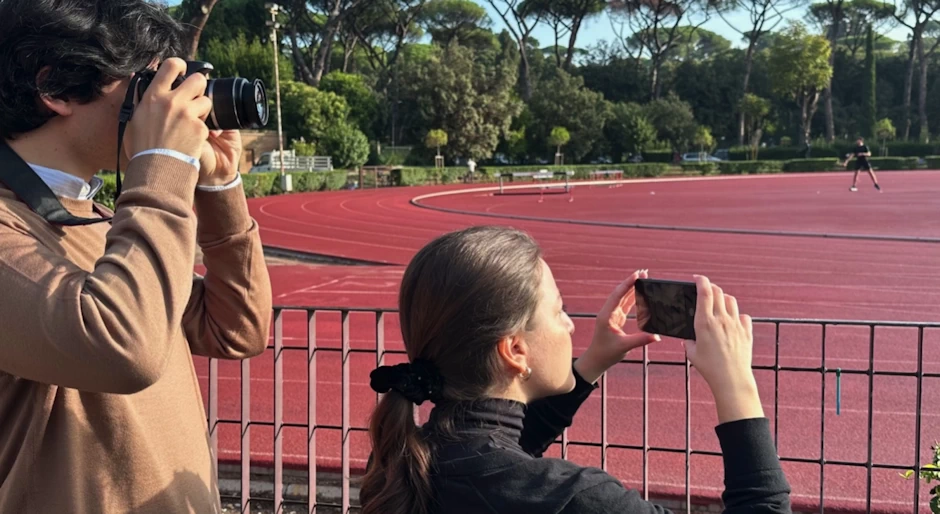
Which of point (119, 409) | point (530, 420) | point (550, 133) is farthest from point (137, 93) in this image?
point (550, 133)

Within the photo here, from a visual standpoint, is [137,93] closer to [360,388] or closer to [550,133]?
[360,388]

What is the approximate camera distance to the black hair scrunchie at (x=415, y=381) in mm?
1354

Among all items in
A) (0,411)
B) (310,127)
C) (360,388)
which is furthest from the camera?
(310,127)

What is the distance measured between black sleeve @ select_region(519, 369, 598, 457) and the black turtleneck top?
389 mm

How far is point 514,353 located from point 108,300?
2.15ft

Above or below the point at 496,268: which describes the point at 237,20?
above

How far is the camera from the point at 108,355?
3.67 feet

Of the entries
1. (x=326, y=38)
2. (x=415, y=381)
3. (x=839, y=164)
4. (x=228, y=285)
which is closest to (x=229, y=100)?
(x=228, y=285)

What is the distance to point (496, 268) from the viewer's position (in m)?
1.37

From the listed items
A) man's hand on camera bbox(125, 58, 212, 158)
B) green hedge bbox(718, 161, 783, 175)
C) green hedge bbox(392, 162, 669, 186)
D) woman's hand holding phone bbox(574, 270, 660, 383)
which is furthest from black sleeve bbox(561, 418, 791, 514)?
green hedge bbox(718, 161, 783, 175)

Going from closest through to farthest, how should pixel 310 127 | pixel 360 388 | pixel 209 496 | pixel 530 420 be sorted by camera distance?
pixel 209 496
pixel 530 420
pixel 360 388
pixel 310 127

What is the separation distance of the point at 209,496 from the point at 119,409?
0.94ft

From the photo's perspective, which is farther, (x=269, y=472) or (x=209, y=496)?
(x=269, y=472)

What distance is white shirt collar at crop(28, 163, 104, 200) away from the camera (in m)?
1.32
